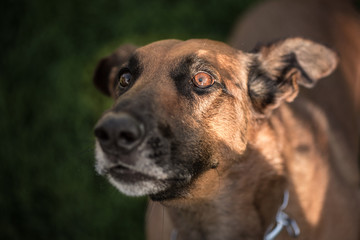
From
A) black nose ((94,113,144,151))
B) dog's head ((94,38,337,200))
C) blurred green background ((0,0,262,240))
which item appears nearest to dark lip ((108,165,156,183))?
dog's head ((94,38,337,200))

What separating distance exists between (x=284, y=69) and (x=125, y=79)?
4.43ft

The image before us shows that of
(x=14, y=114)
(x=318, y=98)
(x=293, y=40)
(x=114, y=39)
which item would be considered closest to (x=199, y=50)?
(x=293, y=40)

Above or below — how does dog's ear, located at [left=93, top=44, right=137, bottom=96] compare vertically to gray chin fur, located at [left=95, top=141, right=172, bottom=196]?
above

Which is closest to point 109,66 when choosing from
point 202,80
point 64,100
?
point 202,80

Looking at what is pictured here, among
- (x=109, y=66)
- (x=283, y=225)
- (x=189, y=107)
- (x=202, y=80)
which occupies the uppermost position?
(x=109, y=66)

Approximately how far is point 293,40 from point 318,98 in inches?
59.3

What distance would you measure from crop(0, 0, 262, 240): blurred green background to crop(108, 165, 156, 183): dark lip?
2.53 metres

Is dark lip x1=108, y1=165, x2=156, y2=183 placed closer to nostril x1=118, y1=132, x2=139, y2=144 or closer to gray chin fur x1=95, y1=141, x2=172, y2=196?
gray chin fur x1=95, y1=141, x2=172, y2=196

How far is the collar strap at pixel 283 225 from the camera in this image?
115 inches

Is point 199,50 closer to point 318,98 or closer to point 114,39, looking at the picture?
point 318,98

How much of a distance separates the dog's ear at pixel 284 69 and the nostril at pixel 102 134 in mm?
1340

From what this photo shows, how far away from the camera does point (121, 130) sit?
87.1 inches

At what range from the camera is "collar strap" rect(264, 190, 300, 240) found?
9.62 feet

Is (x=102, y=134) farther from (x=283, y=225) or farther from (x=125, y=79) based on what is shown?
(x=283, y=225)
